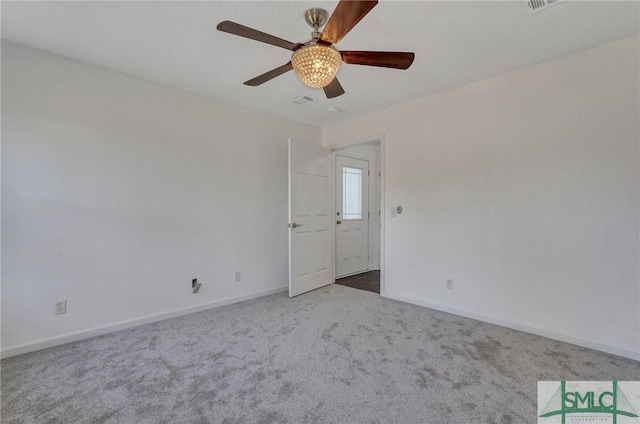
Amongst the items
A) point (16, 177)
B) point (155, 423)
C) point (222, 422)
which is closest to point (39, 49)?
point (16, 177)

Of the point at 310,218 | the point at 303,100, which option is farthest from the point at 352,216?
the point at 303,100

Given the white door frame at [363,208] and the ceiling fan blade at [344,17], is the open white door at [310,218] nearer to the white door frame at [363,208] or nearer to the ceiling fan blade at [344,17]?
the white door frame at [363,208]

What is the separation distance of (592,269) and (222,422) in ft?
9.67

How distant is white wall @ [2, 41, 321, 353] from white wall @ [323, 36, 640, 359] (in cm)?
212

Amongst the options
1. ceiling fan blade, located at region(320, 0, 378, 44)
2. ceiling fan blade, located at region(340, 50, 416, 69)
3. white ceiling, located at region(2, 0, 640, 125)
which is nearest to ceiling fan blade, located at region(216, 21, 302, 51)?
ceiling fan blade, located at region(320, 0, 378, 44)

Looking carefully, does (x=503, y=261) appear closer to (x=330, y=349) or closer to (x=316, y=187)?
(x=330, y=349)

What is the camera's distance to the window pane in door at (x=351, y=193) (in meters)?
4.87

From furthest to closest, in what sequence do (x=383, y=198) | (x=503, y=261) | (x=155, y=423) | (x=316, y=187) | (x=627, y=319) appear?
1. (x=316, y=187)
2. (x=383, y=198)
3. (x=503, y=261)
4. (x=627, y=319)
5. (x=155, y=423)

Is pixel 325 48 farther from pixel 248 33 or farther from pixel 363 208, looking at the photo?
pixel 363 208

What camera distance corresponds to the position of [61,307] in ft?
7.84

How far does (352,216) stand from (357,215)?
0.14 meters

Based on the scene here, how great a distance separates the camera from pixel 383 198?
3682 millimetres

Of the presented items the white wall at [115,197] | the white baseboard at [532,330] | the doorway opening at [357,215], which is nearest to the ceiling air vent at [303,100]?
the white wall at [115,197]

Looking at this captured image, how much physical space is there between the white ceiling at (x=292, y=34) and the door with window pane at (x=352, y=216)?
6.95ft
